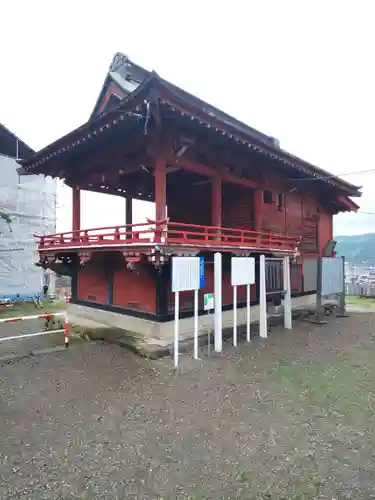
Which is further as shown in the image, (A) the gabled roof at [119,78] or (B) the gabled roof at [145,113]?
(A) the gabled roof at [119,78]

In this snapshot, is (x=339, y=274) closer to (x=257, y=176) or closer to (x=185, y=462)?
(x=257, y=176)

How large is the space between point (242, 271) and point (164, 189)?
360 cm

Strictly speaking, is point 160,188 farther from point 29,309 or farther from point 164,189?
point 29,309

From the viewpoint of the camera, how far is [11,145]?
21047 millimetres

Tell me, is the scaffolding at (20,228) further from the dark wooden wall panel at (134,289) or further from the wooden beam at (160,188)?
the wooden beam at (160,188)

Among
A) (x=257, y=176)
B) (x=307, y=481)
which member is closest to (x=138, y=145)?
(x=257, y=176)

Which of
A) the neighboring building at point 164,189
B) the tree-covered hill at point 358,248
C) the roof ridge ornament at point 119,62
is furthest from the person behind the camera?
the tree-covered hill at point 358,248

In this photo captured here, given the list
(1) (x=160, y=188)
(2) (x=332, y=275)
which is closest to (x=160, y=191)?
(1) (x=160, y=188)

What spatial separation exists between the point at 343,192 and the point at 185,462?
17.0m

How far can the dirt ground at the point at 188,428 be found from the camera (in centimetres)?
382

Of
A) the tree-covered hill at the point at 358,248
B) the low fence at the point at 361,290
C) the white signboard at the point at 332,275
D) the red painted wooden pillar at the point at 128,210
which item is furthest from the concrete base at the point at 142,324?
the tree-covered hill at the point at 358,248

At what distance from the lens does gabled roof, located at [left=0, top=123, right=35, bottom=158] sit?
20.6 m

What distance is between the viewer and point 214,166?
37.7 ft

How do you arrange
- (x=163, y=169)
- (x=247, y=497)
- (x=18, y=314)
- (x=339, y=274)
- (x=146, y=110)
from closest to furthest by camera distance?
(x=247, y=497) < (x=146, y=110) < (x=163, y=169) < (x=339, y=274) < (x=18, y=314)
